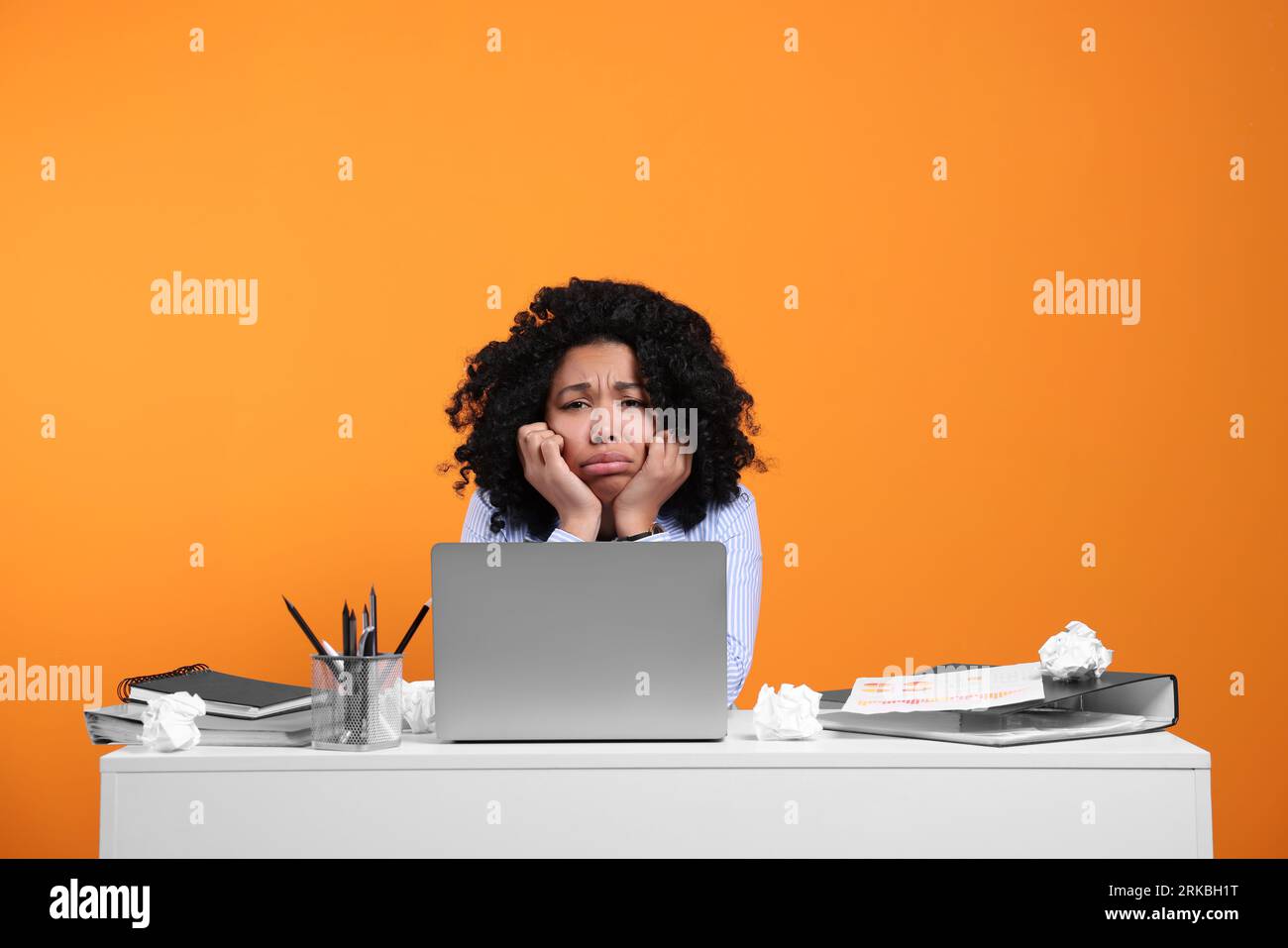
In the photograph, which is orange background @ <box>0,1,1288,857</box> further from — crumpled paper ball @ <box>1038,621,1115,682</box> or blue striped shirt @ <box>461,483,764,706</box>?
crumpled paper ball @ <box>1038,621,1115,682</box>

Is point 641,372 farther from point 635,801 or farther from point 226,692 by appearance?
point 635,801

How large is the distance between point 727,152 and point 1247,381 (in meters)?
1.44

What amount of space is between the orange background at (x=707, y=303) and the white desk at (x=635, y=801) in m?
1.81

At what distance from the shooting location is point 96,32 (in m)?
3.16

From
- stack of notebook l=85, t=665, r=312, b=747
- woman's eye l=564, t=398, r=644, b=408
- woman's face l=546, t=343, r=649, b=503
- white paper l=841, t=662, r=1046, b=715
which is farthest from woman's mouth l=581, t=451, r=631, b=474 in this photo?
stack of notebook l=85, t=665, r=312, b=747

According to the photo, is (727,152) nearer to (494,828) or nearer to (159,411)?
(159,411)

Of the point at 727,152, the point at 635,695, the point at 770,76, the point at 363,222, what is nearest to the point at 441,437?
the point at 363,222

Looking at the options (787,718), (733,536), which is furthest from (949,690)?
(733,536)

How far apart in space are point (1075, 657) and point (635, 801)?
578mm

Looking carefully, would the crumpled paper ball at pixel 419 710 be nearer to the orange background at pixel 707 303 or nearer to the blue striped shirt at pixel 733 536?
the blue striped shirt at pixel 733 536

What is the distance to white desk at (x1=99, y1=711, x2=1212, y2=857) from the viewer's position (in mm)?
1243

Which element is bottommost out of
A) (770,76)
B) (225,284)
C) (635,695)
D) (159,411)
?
(635,695)

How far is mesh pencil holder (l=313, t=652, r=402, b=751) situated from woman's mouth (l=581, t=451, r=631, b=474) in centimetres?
101

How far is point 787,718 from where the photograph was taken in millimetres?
1366
